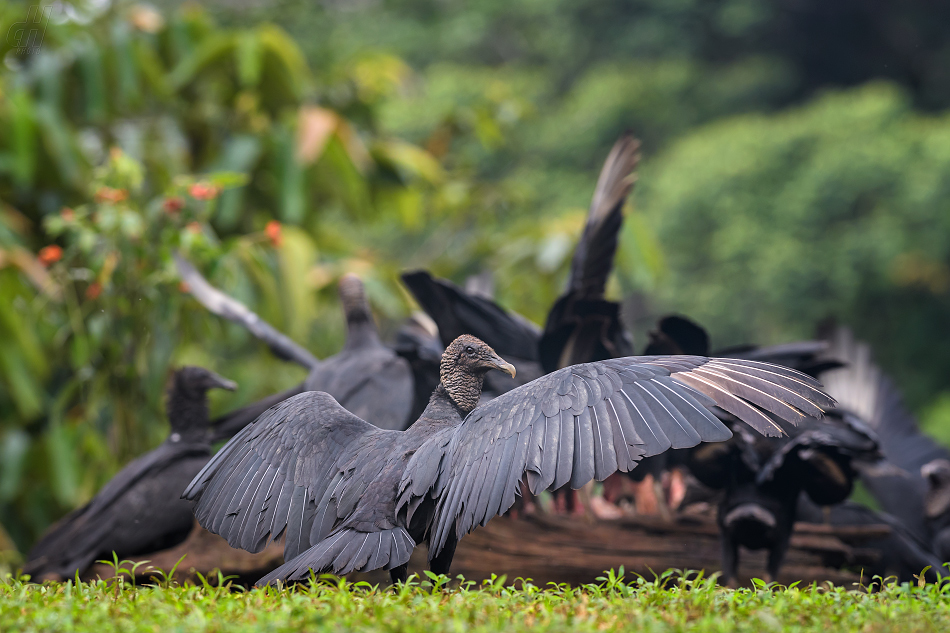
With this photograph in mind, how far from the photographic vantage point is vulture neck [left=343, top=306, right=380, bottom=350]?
5.54 metres

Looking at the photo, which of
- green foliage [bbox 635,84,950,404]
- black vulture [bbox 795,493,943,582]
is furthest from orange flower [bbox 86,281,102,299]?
green foliage [bbox 635,84,950,404]

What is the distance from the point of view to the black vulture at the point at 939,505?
5.18 metres

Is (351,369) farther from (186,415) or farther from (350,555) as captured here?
(350,555)

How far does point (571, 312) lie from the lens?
16.2 ft

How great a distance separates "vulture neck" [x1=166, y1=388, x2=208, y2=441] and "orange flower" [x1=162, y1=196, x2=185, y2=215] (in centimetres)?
146

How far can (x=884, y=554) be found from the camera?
4980mm

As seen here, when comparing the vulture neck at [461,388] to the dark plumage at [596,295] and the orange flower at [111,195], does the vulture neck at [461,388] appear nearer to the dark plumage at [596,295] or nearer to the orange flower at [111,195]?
the dark plumage at [596,295]

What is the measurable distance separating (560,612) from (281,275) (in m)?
5.15

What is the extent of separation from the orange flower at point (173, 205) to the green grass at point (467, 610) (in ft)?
10.2

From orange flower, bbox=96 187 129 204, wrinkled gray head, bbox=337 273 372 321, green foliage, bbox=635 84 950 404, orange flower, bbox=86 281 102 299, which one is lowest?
orange flower, bbox=86 281 102 299

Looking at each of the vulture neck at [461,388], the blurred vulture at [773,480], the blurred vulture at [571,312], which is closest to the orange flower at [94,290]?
the blurred vulture at [571,312]

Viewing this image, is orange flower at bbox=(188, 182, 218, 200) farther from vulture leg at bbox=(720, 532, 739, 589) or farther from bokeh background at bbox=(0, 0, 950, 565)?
vulture leg at bbox=(720, 532, 739, 589)

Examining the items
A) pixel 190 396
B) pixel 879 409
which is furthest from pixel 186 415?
pixel 879 409

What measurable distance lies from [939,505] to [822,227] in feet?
32.1
